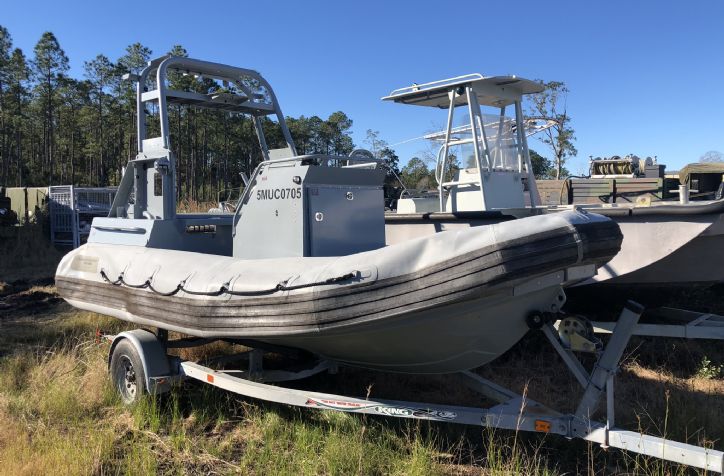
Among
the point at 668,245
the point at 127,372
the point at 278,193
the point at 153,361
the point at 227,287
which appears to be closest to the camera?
the point at 227,287

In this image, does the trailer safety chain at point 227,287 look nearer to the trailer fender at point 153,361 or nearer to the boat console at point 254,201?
the trailer fender at point 153,361

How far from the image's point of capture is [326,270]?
3.02 m

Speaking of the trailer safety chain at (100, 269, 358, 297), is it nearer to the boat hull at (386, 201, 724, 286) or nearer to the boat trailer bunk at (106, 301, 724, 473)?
the boat trailer bunk at (106, 301, 724, 473)

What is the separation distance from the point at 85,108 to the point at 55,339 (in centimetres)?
3824

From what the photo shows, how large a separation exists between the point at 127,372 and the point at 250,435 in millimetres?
1313

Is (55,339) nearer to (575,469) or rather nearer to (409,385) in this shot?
(409,385)

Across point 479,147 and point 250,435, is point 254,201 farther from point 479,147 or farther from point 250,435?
point 479,147

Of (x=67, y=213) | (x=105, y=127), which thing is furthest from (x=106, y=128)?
(x=67, y=213)

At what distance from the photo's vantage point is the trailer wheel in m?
4.04

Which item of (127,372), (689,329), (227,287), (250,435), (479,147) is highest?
(479,147)

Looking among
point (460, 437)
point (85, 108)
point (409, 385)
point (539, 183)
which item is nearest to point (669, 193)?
point (539, 183)

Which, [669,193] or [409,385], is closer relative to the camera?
[409,385]

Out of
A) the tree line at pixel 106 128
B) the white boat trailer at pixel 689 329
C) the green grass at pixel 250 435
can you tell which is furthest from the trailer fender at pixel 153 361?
the tree line at pixel 106 128

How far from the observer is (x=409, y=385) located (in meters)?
4.59
